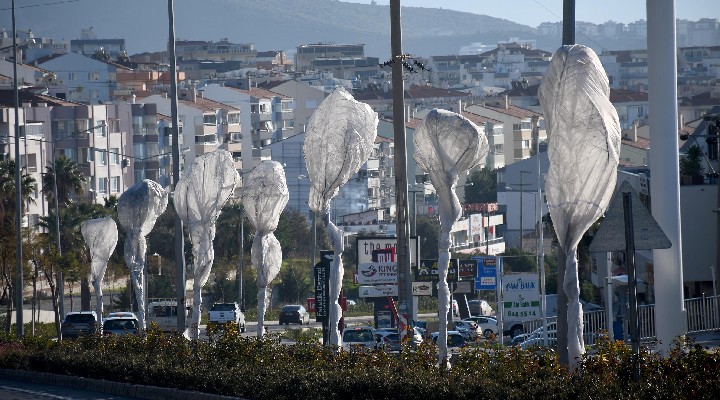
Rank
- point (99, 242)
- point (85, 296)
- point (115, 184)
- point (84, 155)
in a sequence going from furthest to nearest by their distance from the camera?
point (115, 184) < point (84, 155) < point (85, 296) < point (99, 242)

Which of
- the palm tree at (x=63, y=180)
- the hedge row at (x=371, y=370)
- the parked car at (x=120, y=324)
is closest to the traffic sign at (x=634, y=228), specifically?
the hedge row at (x=371, y=370)

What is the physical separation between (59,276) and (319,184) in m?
27.9

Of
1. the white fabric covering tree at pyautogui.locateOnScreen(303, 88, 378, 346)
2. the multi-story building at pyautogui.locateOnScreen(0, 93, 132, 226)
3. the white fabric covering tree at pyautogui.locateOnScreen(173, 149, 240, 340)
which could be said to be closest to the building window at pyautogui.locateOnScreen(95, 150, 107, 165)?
the multi-story building at pyautogui.locateOnScreen(0, 93, 132, 226)

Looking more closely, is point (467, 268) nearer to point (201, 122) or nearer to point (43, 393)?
point (43, 393)

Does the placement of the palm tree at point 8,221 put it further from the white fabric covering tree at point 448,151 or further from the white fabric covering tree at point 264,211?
the white fabric covering tree at point 448,151

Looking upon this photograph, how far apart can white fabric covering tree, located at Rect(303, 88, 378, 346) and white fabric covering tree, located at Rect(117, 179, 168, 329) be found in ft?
23.5

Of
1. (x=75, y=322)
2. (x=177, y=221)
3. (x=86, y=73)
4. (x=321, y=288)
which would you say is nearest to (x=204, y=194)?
(x=177, y=221)

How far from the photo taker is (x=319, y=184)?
72.7 feet

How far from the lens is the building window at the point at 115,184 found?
98.7 m

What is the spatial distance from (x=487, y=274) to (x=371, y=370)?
25697 millimetres

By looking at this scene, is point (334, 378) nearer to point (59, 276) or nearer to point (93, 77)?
point (59, 276)

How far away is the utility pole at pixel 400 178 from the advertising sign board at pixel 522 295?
389 inches

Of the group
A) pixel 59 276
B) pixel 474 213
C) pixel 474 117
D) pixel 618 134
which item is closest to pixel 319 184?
pixel 618 134

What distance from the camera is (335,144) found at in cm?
2203
